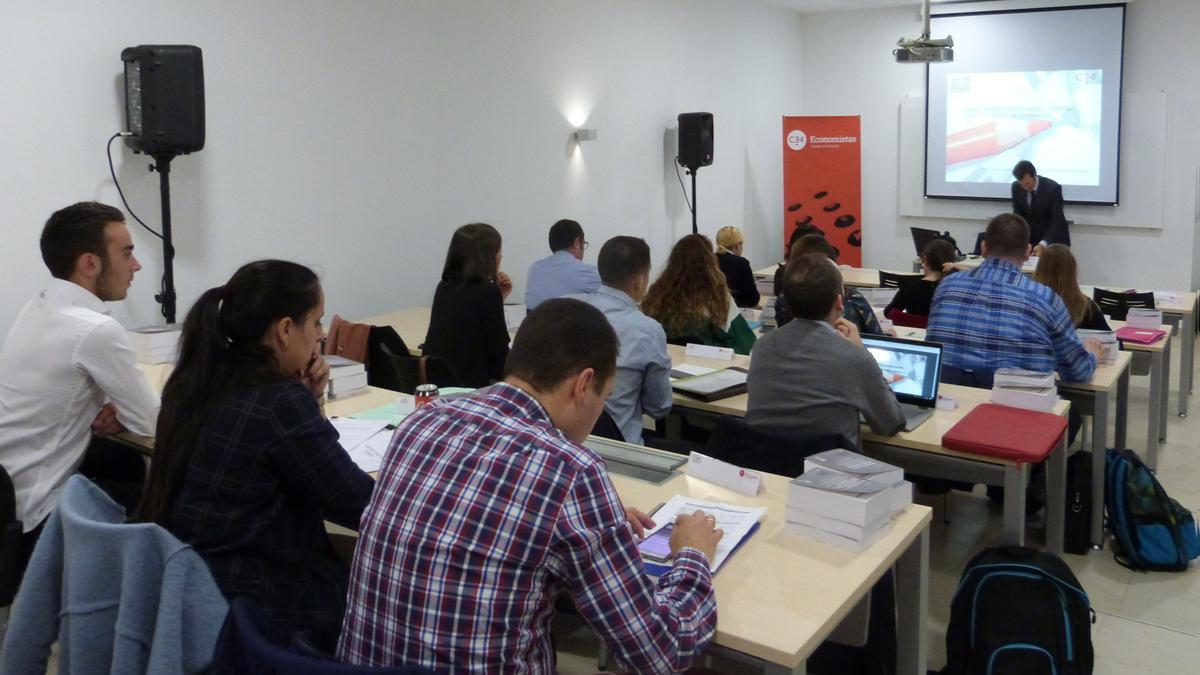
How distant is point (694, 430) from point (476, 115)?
3432mm

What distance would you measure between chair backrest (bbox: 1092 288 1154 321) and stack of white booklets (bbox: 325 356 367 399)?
4.17 metres

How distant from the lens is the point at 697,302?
4547 millimetres

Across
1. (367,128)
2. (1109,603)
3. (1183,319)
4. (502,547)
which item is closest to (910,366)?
(1109,603)

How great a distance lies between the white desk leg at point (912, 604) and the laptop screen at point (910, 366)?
1.19m

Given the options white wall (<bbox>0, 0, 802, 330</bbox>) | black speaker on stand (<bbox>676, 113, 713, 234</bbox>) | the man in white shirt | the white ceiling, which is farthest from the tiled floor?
the white ceiling

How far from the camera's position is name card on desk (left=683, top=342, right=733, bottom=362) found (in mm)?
4348

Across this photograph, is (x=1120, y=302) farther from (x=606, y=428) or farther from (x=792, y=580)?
(x=792, y=580)

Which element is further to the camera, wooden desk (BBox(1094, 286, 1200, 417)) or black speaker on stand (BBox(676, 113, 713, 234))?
black speaker on stand (BBox(676, 113, 713, 234))

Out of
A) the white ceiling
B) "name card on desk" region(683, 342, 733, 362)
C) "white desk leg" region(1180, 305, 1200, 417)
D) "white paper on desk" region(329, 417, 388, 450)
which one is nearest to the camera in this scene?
"white paper on desk" region(329, 417, 388, 450)

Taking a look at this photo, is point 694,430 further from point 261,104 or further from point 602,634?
point 261,104

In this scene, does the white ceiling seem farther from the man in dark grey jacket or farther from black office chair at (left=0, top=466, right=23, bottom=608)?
black office chair at (left=0, top=466, right=23, bottom=608)

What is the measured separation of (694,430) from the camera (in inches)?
164

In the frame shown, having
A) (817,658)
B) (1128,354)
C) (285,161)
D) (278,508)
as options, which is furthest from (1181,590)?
(285,161)

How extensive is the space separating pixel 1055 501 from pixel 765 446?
60.7 inches
